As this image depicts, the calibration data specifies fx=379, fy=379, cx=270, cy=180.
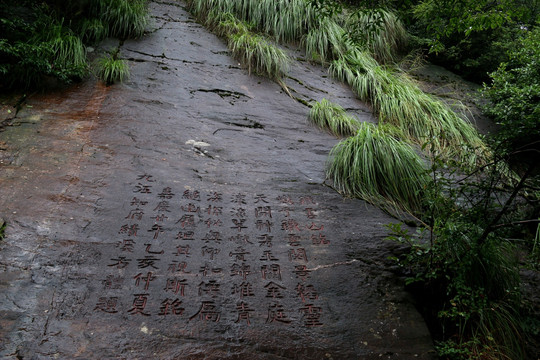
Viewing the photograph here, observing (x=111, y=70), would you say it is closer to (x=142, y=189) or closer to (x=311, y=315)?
(x=142, y=189)

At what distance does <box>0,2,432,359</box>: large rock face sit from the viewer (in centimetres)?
232

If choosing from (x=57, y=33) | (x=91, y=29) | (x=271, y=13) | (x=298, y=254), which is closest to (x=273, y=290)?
(x=298, y=254)

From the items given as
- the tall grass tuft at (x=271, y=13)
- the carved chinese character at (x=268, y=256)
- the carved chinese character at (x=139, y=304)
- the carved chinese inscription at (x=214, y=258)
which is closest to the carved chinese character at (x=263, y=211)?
the carved chinese inscription at (x=214, y=258)

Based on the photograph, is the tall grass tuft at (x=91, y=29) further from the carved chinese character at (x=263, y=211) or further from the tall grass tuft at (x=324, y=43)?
the carved chinese character at (x=263, y=211)

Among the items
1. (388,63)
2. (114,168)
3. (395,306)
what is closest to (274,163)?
(114,168)

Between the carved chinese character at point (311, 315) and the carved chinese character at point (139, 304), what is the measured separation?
3.33 feet

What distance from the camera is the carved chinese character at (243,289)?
8.55 ft

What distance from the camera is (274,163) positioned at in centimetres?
381

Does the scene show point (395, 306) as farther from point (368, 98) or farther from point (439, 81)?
point (439, 81)

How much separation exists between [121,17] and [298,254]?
4.12 m

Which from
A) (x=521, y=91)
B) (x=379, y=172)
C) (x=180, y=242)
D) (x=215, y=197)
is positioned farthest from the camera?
(x=521, y=91)

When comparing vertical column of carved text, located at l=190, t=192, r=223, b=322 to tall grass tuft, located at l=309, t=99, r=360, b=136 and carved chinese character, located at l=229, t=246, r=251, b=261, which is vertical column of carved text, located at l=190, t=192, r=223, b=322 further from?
tall grass tuft, located at l=309, t=99, r=360, b=136

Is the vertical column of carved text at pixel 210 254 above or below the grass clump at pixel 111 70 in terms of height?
below

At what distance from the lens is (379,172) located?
376cm
